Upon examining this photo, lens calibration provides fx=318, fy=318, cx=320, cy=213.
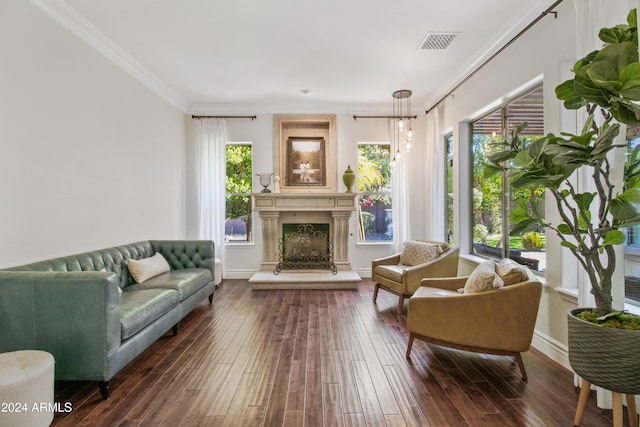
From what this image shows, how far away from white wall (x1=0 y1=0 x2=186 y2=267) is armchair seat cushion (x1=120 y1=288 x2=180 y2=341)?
82 cm

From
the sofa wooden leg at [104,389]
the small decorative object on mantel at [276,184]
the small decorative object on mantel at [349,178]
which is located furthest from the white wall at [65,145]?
the small decorative object on mantel at [349,178]

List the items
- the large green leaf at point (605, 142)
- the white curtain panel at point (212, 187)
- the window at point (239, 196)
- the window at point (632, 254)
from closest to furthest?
the large green leaf at point (605, 142) < the window at point (632, 254) < the white curtain panel at point (212, 187) < the window at point (239, 196)

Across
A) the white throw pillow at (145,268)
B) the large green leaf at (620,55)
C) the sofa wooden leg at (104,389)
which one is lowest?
the sofa wooden leg at (104,389)

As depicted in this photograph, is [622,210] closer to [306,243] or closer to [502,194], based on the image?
[502,194]

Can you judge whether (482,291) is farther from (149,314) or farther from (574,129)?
(149,314)

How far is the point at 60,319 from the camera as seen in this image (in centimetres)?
212

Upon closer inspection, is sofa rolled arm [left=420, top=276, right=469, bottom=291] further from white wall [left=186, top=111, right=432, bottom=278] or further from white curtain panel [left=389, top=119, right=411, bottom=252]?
white wall [left=186, top=111, right=432, bottom=278]

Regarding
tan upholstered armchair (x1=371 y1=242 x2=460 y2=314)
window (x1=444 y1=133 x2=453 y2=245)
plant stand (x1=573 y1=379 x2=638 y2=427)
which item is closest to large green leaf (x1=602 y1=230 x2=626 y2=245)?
plant stand (x1=573 y1=379 x2=638 y2=427)

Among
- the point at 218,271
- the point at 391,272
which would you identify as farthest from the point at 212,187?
the point at 391,272

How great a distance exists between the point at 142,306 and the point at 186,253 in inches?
67.4

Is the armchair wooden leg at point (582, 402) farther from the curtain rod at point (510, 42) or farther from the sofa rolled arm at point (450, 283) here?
the curtain rod at point (510, 42)

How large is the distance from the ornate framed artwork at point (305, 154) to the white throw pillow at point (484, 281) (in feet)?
11.1

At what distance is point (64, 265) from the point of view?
2.71 metres

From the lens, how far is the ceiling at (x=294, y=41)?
2.89 m
